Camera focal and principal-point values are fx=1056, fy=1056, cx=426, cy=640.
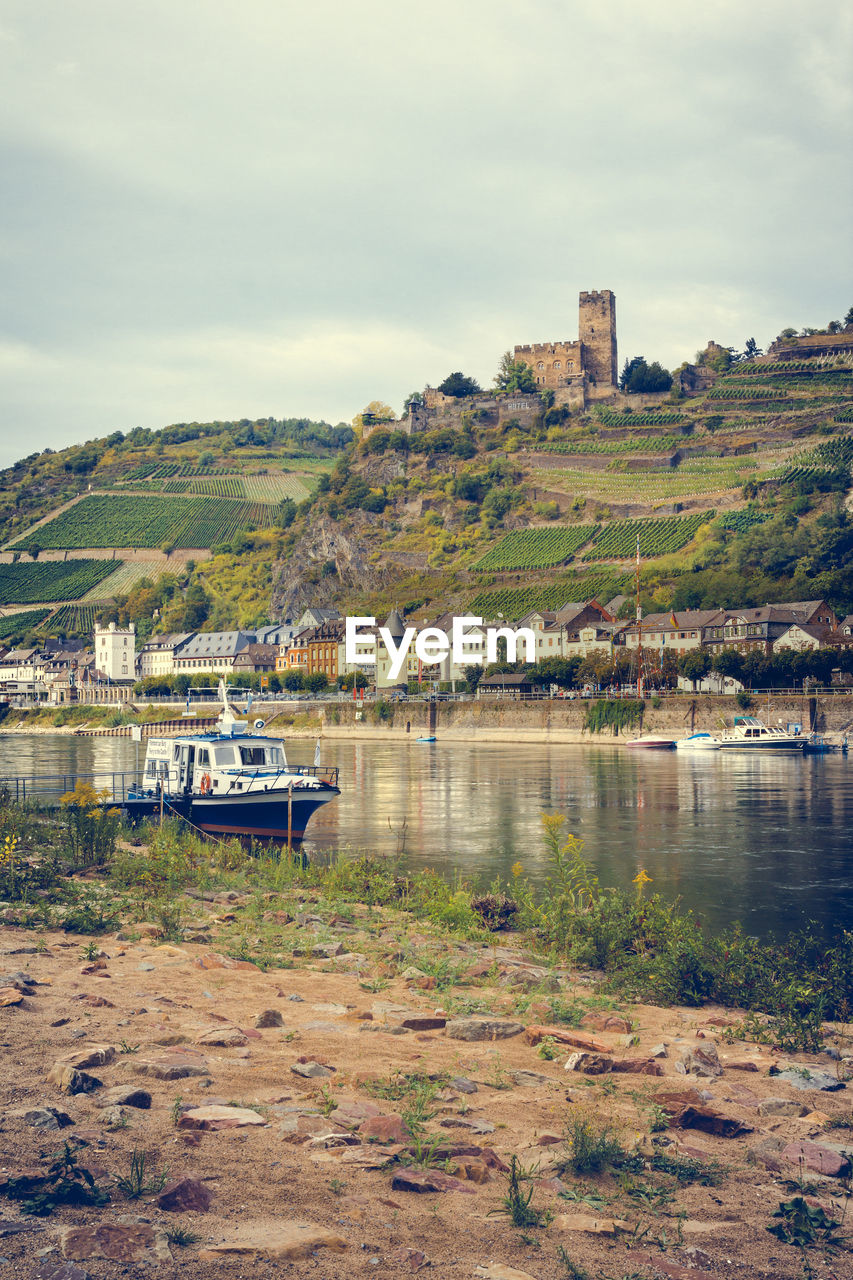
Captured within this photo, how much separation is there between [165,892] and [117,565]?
17835cm

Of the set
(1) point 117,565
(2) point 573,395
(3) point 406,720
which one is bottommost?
(3) point 406,720

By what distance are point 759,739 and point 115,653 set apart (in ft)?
374

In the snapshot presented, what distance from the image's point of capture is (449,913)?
656 inches

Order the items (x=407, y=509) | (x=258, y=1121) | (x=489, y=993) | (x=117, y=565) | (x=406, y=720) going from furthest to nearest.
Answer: (x=117, y=565) → (x=407, y=509) → (x=406, y=720) → (x=489, y=993) → (x=258, y=1121)

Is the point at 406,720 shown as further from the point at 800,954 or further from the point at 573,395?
the point at 573,395

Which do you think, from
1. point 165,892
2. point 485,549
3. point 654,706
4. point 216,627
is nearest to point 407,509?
point 485,549

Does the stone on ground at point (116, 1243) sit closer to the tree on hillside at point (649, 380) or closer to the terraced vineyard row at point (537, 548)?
the terraced vineyard row at point (537, 548)

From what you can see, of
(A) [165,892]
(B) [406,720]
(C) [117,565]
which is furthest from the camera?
(C) [117,565]

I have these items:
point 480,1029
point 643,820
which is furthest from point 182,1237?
point 643,820

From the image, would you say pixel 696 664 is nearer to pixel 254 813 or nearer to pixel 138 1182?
pixel 254 813

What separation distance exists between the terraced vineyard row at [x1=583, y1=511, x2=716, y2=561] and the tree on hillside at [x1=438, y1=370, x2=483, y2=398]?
59361mm

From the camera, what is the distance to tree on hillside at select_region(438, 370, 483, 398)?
18125cm

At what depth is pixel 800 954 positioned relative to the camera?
48.0 ft

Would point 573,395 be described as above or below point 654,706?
above
